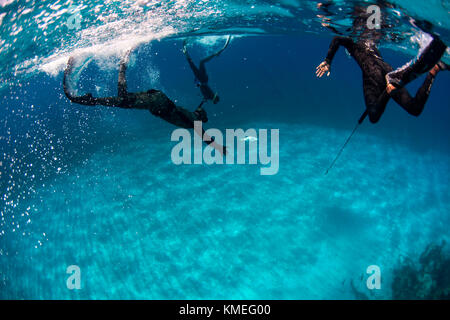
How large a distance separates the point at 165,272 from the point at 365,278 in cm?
864

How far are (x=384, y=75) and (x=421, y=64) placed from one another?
1045 millimetres

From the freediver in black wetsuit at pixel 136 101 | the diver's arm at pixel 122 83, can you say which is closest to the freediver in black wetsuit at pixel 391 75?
the freediver in black wetsuit at pixel 136 101

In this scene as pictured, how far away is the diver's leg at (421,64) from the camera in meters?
2.59

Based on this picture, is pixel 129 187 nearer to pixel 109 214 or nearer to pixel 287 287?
pixel 109 214

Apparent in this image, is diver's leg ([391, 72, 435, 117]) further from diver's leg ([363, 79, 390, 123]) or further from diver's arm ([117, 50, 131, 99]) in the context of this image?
diver's arm ([117, 50, 131, 99])

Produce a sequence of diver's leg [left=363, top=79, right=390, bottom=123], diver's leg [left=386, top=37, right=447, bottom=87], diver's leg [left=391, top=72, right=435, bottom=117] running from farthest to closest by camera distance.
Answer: diver's leg [left=363, top=79, right=390, bottom=123], diver's leg [left=391, top=72, right=435, bottom=117], diver's leg [left=386, top=37, right=447, bottom=87]

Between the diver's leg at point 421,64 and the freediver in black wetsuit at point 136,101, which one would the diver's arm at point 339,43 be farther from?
the freediver in black wetsuit at point 136,101

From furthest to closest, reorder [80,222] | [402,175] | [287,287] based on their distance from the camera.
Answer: [402,175], [80,222], [287,287]

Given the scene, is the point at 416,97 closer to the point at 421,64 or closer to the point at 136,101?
the point at 421,64

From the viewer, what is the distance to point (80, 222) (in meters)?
12.1

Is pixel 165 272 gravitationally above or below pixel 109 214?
below

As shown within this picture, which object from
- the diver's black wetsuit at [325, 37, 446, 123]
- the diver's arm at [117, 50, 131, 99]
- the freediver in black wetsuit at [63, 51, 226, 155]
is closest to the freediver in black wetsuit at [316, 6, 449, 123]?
the diver's black wetsuit at [325, 37, 446, 123]

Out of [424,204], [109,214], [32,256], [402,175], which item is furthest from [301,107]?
[32,256]

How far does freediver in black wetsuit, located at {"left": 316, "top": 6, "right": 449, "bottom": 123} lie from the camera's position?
2.69 metres
